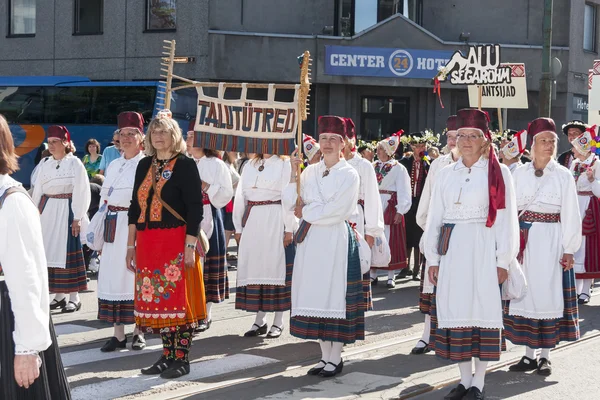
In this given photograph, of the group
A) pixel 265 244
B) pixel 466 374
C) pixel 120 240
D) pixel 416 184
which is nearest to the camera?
pixel 466 374

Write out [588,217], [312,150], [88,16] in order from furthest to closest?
[88,16] < [588,217] < [312,150]

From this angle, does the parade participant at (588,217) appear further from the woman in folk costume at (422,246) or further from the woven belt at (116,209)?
the woven belt at (116,209)

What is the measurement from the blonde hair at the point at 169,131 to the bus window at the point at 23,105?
2017 cm

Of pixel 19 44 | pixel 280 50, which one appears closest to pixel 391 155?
pixel 280 50

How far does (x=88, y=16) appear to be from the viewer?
1213 inches

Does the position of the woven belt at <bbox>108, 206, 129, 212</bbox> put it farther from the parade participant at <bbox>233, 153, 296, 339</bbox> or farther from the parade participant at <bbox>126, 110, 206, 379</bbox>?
the parade participant at <bbox>233, 153, 296, 339</bbox>

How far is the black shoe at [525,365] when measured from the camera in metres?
8.00

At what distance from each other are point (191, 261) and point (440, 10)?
25435 millimetres

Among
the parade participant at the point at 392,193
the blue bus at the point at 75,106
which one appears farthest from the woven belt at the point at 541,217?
the blue bus at the point at 75,106

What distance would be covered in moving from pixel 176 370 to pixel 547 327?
301 cm

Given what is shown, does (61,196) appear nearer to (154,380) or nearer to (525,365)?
(154,380)

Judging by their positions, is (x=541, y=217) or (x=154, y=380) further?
(x=541, y=217)

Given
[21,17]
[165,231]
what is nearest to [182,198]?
[165,231]

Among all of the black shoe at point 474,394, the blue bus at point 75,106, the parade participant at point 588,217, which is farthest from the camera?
the blue bus at point 75,106
